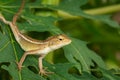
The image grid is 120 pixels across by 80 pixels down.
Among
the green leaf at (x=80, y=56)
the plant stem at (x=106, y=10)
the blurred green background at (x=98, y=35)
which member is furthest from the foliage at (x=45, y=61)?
the blurred green background at (x=98, y=35)

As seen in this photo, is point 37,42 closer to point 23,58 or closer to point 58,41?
point 58,41

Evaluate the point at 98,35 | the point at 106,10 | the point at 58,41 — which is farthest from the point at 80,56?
the point at 98,35

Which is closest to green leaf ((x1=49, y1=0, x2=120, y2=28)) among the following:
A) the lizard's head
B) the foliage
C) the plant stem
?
the foliage

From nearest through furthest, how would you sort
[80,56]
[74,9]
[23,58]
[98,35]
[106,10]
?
1. [23,58]
2. [80,56]
3. [74,9]
4. [106,10]
5. [98,35]

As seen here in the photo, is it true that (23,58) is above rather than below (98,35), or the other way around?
above

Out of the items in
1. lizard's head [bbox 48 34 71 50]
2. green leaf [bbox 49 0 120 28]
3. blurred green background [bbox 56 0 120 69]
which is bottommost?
blurred green background [bbox 56 0 120 69]

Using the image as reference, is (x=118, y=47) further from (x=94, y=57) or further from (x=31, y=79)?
(x=31, y=79)

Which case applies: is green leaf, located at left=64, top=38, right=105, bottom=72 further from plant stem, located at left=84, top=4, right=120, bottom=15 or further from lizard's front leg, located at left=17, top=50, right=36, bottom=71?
plant stem, located at left=84, top=4, right=120, bottom=15

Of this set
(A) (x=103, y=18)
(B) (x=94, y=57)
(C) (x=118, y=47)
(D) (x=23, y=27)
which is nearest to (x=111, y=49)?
(C) (x=118, y=47)
